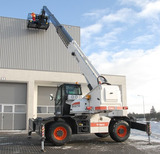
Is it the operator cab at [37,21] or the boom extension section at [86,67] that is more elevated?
the operator cab at [37,21]

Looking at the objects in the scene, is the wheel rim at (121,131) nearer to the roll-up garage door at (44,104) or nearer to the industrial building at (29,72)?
the industrial building at (29,72)

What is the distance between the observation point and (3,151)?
887 cm

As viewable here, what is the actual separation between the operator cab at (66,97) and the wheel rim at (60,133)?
1.39 meters

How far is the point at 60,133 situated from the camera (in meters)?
10.2

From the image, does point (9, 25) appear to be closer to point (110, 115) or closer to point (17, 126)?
point (17, 126)

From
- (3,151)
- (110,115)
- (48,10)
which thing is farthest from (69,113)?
(48,10)

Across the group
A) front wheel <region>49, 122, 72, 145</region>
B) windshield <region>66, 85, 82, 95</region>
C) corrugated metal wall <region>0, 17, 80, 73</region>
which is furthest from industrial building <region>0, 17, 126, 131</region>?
front wheel <region>49, 122, 72, 145</region>

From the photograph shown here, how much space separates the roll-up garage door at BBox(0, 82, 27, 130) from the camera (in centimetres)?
2067

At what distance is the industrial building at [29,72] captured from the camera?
68.4 ft

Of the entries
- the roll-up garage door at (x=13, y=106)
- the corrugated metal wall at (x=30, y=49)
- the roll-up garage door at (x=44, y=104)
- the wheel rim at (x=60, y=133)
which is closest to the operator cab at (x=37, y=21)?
the corrugated metal wall at (x=30, y=49)

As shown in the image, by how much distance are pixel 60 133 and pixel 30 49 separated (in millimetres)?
15329

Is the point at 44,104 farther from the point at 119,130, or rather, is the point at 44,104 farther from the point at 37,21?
the point at 119,130

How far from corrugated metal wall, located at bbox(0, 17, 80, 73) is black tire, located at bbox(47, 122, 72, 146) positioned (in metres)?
14.0

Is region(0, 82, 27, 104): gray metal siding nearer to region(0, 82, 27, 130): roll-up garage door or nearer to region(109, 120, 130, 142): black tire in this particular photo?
region(0, 82, 27, 130): roll-up garage door
